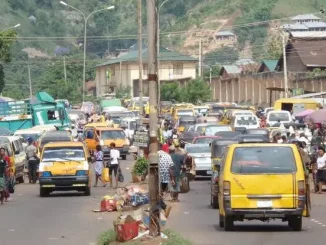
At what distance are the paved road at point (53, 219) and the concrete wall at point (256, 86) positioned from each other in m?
48.1

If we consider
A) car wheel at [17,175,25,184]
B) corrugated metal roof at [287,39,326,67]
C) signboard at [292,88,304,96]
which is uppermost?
corrugated metal roof at [287,39,326,67]

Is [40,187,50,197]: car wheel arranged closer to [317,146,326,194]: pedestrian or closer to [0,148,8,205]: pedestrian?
[0,148,8,205]: pedestrian

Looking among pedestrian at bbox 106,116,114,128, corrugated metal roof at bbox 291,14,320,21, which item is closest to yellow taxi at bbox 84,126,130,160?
pedestrian at bbox 106,116,114,128

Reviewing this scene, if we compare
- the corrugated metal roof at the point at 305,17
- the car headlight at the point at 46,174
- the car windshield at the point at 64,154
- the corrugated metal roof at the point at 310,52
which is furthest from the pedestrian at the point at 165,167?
the corrugated metal roof at the point at 305,17

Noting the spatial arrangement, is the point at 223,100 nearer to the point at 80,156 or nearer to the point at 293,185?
the point at 80,156

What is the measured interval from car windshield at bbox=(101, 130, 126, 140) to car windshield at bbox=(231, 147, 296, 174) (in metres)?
39.1

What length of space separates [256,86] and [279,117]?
40.0 meters

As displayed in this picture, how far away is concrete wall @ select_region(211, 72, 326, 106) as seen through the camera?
8831 centimetres

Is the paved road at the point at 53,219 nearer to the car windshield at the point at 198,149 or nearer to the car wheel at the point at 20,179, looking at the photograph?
the car windshield at the point at 198,149

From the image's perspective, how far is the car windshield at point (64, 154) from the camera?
128 feet

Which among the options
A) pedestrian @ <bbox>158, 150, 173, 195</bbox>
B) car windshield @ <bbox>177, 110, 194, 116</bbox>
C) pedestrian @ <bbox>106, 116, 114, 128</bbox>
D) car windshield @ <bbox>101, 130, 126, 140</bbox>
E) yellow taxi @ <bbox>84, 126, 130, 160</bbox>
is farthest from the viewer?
car windshield @ <bbox>177, 110, 194, 116</bbox>

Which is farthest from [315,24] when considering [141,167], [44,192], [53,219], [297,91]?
[53,219]

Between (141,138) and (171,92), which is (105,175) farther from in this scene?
(171,92)

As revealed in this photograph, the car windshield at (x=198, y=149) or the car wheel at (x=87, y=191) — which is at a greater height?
the car windshield at (x=198, y=149)
